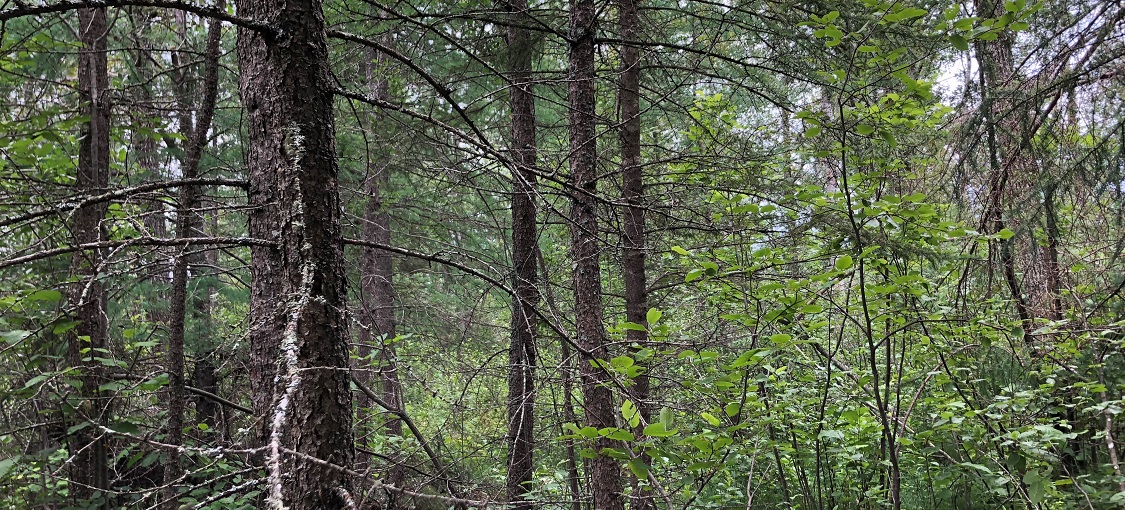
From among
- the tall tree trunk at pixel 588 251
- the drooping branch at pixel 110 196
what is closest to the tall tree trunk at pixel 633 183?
the tall tree trunk at pixel 588 251

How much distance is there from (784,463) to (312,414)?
15.4 feet

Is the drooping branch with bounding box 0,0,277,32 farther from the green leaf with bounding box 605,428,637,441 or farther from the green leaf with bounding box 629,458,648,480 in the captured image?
the green leaf with bounding box 629,458,648,480

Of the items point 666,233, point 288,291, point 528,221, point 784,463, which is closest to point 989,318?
point 784,463

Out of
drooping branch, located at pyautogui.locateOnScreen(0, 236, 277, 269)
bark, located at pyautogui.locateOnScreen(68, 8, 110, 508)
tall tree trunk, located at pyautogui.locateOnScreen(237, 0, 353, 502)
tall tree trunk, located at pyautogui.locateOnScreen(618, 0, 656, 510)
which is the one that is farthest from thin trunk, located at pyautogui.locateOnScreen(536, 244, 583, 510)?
bark, located at pyautogui.locateOnScreen(68, 8, 110, 508)

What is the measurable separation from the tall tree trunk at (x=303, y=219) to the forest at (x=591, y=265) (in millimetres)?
11

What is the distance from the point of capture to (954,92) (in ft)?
18.0

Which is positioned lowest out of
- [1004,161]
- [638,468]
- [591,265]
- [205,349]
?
[638,468]

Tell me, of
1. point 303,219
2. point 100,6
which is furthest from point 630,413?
point 100,6

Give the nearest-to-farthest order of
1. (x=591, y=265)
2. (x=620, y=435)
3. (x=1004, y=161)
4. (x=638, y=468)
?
(x=620, y=435) < (x=638, y=468) < (x=591, y=265) < (x=1004, y=161)

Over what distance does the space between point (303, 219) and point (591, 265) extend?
239 centimetres

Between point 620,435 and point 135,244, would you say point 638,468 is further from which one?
point 135,244

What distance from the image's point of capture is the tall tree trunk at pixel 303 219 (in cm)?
199

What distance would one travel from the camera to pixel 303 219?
2.11m

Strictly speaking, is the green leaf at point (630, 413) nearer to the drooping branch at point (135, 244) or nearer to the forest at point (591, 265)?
the forest at point (591, 265)
